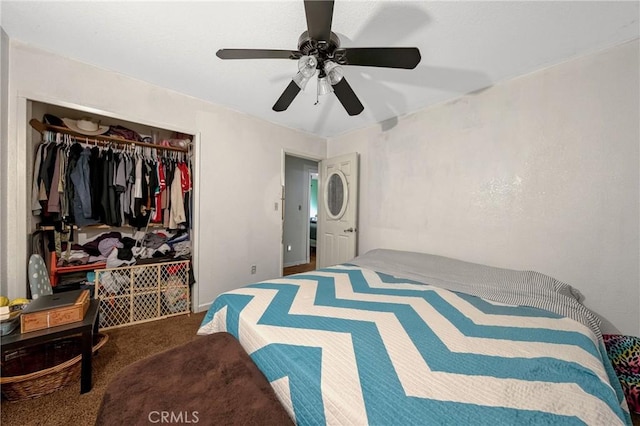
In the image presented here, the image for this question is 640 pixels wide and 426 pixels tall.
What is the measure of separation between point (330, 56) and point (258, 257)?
2.36 m

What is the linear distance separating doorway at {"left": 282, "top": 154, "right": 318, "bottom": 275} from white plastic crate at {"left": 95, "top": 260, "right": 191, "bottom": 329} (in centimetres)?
211

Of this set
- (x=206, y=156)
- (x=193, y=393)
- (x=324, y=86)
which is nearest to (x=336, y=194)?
(x=206, y=156)

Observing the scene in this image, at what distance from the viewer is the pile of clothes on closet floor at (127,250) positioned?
2104 mm

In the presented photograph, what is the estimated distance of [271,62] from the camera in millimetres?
1758

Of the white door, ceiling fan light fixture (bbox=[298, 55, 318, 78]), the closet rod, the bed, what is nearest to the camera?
the bed

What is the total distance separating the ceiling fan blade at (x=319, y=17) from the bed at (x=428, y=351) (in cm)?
141

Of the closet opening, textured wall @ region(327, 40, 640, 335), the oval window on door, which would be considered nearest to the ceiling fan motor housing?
textured wall @ region(327, 40, 640, 335)

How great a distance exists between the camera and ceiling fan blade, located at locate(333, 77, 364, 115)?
1.43 meters

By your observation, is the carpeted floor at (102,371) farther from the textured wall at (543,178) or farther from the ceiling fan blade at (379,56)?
the textured wall at (543,178)

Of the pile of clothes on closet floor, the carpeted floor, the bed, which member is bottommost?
the carpeted floor

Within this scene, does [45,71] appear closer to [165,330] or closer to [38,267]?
[38,267]

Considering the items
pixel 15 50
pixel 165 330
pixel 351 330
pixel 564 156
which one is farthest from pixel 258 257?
pixel 564 156

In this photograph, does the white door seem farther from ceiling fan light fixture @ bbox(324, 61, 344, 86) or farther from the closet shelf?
the closet shelf

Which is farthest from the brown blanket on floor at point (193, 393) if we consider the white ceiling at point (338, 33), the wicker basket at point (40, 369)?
the white ceiling at point (338, 33)
